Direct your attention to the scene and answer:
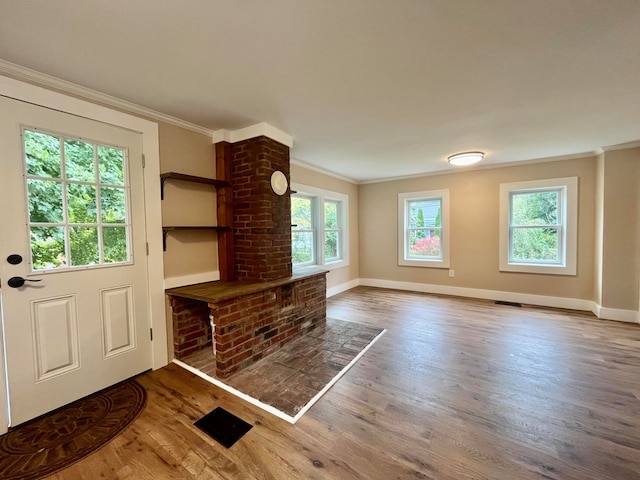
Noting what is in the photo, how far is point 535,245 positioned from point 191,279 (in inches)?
200

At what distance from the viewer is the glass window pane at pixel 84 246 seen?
6.28ft

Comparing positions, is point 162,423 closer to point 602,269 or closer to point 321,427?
point 321,427

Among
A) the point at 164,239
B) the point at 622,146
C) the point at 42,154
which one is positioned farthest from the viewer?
the point at 622,146

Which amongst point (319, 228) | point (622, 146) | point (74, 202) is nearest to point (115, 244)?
point (74, 202)

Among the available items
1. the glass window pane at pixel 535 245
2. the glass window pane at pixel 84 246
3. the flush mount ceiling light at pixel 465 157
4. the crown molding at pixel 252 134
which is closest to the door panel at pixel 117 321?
the glass window pane at pixel 84 246

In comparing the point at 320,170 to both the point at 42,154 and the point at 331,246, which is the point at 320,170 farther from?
the point at 42,154

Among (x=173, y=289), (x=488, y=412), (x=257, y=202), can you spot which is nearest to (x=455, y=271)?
(x=488, y=412)

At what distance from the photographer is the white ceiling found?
50.6 inches

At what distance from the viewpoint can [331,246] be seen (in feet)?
16.8

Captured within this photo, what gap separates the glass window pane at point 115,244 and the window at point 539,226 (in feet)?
16.9

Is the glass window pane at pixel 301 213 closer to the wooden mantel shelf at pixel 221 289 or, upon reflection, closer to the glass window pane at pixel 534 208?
the wooden mantel shelf at pixel 221 289

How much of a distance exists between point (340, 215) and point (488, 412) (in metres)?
3.95

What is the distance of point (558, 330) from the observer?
3.13 meters

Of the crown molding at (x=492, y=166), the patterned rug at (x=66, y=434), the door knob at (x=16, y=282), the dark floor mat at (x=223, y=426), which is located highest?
the crown molding at (x=492, y=166)
